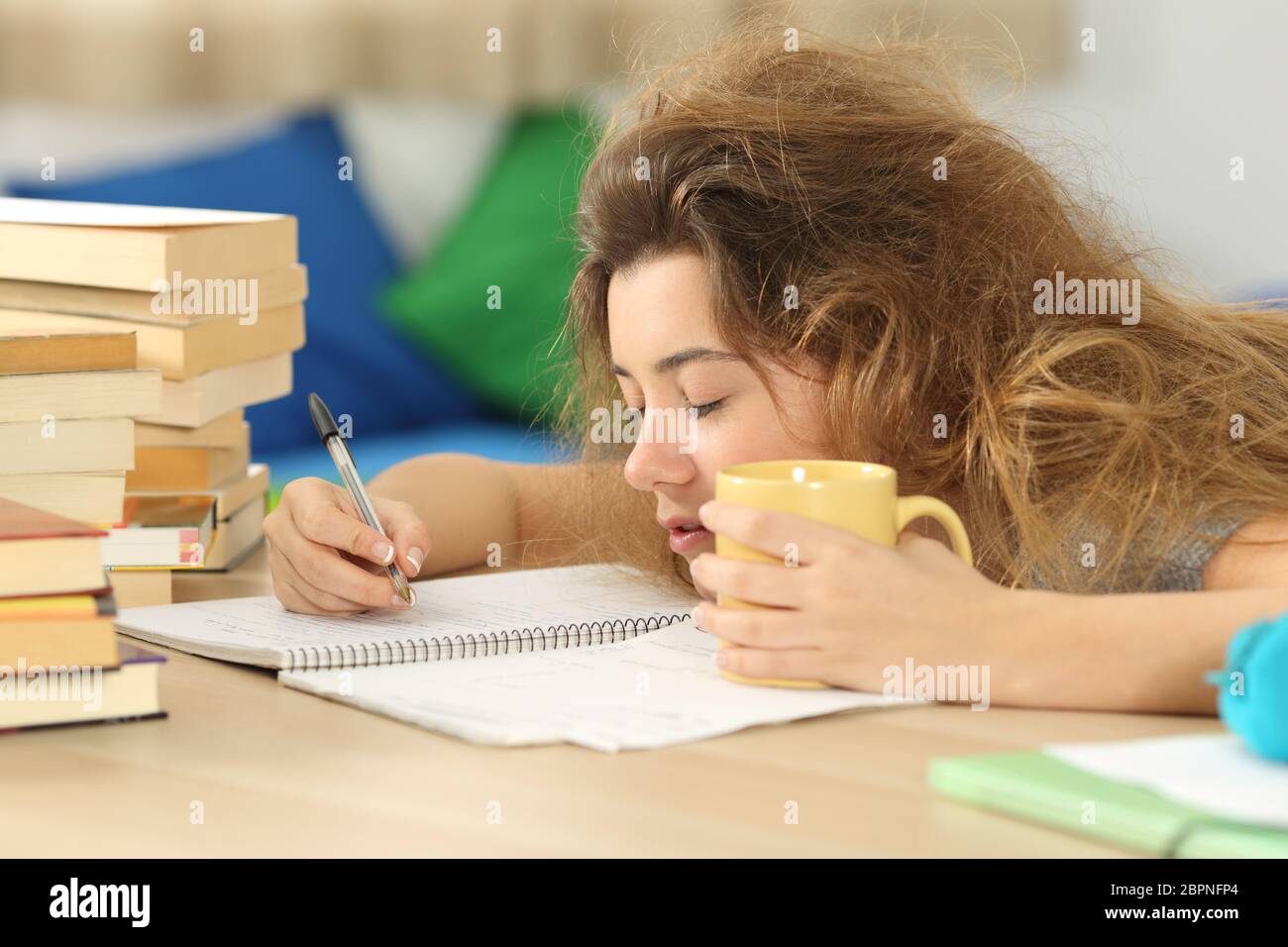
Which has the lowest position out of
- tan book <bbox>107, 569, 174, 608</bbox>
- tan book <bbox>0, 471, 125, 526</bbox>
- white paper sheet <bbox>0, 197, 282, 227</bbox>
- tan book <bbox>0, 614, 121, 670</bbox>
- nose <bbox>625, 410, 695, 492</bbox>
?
tan book <bbox>107, 569, 174, 608</bbox>

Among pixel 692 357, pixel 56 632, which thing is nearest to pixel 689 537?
pixel 692 357

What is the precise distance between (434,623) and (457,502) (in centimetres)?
33

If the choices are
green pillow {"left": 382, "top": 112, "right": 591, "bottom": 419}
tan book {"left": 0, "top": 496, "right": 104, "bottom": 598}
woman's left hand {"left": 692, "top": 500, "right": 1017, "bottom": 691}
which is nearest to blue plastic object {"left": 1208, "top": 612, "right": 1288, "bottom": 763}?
woman's left hand {"left": 692, "top": 500, "right": 1017, "bottom": 691}

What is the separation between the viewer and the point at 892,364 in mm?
1084

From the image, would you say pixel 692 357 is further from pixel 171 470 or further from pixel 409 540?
pixel 171 470

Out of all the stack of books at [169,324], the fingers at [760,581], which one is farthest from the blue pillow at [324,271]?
the fingers at [760,581]

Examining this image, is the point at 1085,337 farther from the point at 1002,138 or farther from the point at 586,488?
the point at 586,488

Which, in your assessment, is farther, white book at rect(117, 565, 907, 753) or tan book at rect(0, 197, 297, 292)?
tan book at rect(0, 197, 297, 292)

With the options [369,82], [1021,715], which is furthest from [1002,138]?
[369,82]

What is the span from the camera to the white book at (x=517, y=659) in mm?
752

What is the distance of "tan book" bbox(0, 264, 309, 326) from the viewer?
1151mm

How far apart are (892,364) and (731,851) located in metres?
0.57

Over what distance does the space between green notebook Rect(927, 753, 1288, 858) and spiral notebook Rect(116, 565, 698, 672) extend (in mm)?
362

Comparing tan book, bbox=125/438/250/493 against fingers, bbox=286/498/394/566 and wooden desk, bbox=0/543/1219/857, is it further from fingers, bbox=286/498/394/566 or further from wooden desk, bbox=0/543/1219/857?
wooden desk, bbox=0/543/1219/857
